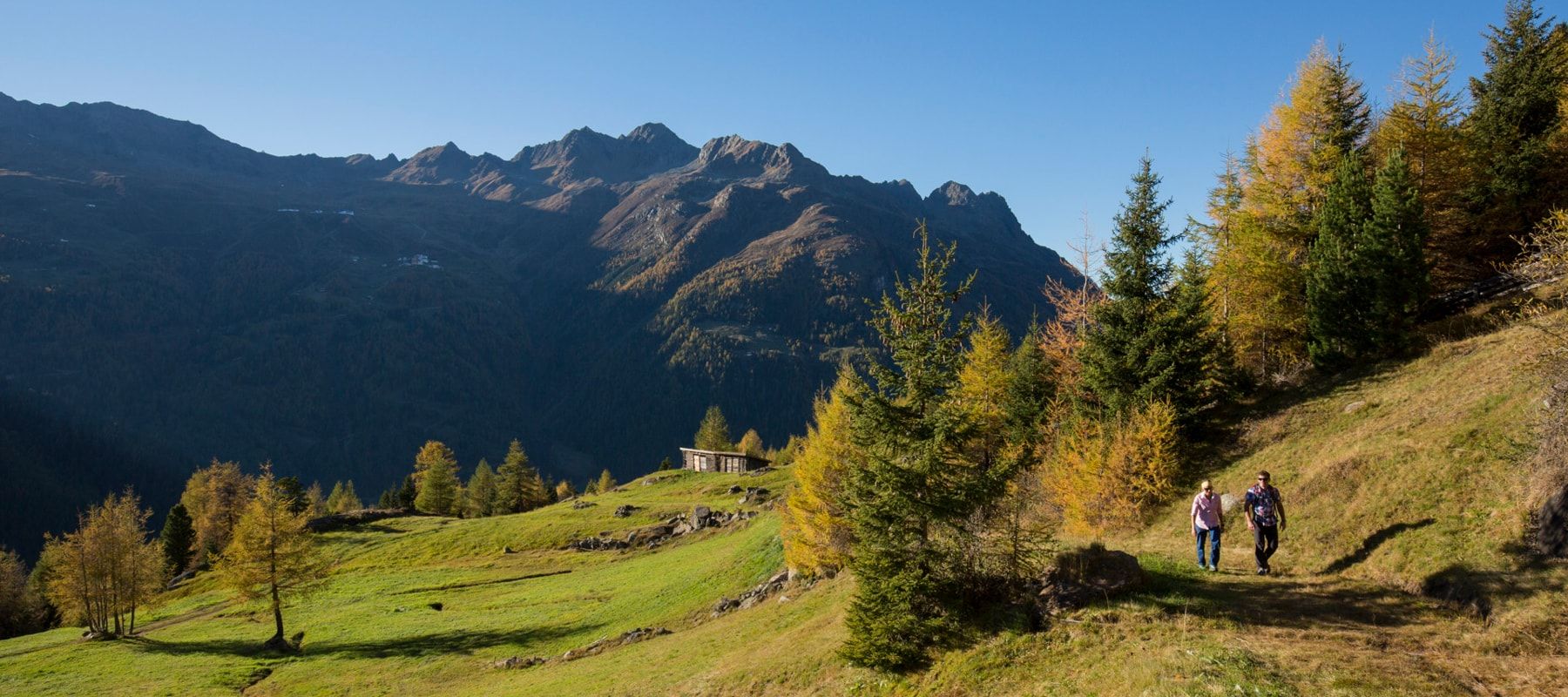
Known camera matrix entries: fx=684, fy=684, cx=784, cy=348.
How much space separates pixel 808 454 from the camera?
33375mm

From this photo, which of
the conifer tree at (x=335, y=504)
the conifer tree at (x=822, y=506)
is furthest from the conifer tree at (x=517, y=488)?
the conifer tree at (x=822, y=506)

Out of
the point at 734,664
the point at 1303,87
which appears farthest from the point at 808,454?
the point at 1303,87

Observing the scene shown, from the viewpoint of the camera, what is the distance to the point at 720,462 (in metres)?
99.2

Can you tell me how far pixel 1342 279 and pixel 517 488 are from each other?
99.8 meters

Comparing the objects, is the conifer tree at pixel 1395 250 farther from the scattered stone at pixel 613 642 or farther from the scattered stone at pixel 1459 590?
the scattered stone at pixel 613 642

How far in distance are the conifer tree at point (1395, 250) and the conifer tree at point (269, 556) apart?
6107 cm

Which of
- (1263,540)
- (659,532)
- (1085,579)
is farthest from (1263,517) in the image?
(659,532)

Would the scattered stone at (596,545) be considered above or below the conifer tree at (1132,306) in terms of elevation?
below

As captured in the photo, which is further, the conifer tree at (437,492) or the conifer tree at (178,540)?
the conifer tree at (437,492)

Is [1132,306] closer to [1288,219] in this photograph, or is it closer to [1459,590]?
[1288,219]

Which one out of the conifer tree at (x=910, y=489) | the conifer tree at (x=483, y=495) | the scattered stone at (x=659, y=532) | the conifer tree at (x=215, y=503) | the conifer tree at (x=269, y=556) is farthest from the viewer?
the conifer tree at (x=483, y=495)

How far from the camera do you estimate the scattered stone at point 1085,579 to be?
16.2m

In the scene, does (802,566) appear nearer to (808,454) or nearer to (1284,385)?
(808,454)

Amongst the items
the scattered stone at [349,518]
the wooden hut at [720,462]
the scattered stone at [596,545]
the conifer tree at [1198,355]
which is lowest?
the scattered stone at [596,545]
